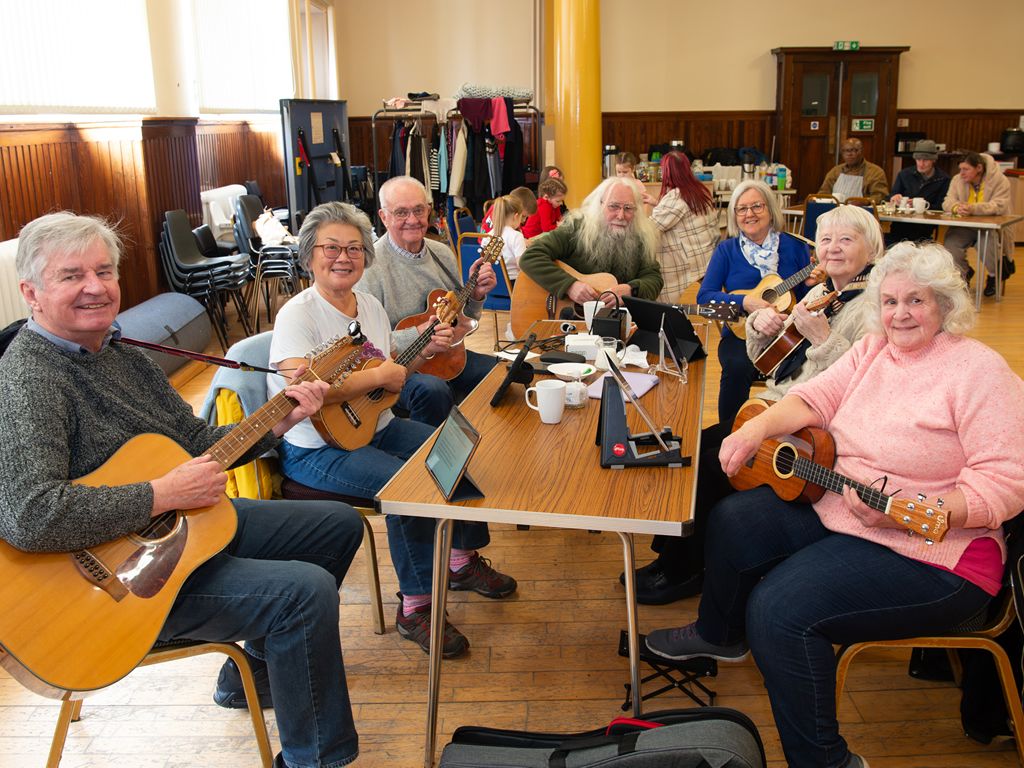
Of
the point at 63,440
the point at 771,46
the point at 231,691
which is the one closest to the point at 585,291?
the point at 231,691

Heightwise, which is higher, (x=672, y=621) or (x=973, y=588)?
(x=973, y=588)

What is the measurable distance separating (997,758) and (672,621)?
0.91m

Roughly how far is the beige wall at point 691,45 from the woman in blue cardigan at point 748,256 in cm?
877

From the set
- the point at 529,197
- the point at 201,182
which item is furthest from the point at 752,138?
the point at 201,182

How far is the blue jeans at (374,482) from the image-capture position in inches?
97.3

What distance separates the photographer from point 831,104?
1197 cm

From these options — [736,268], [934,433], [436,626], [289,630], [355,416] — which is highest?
[736,268]

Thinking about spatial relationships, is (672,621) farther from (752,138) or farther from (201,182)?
(752,138)

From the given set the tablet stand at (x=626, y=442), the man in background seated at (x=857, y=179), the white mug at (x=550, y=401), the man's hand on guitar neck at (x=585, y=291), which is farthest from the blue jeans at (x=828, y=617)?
the man in background seated at (x=857, y=179)

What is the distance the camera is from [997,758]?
210 cm

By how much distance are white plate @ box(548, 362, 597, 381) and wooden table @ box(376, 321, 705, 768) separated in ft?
0.73

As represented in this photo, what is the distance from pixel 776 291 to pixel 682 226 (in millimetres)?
2208

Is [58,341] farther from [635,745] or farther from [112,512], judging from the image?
[635,745]

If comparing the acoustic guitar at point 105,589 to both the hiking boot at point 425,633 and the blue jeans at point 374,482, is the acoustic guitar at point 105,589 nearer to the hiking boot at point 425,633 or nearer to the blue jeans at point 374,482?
the blue jeans at point 374,482
